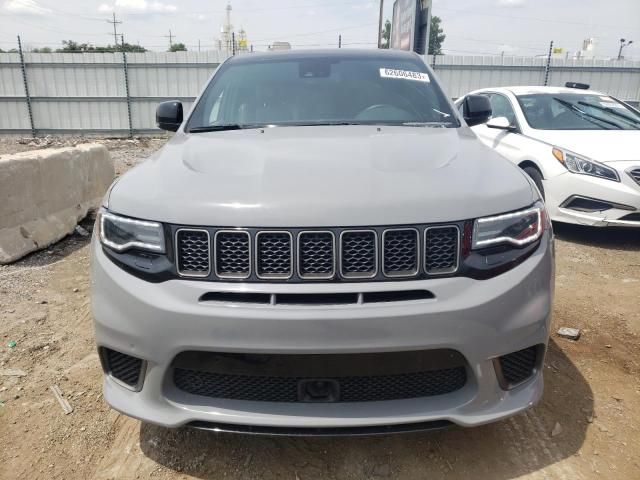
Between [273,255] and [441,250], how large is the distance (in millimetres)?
571

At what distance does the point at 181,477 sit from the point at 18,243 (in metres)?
3.34

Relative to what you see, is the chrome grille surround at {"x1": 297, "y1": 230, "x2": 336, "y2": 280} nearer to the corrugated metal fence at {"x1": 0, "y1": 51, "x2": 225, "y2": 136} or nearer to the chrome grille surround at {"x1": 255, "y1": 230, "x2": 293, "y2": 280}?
the chrome grille surround at {"x1": 255, "y1": 230, "x2": 293, "y2": 280}

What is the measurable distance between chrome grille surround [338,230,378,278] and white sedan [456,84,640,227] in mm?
3714

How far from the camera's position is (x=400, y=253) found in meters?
1.68

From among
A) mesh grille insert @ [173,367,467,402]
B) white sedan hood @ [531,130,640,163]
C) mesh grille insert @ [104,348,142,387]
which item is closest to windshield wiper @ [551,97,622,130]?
white sedan hood @ [531,130,640,163]

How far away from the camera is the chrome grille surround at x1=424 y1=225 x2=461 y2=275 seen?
1682 millimetres

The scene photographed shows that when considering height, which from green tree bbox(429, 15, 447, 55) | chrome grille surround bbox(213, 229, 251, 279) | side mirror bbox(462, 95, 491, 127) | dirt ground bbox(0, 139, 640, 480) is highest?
green tree bbox(429, 15, 447, 55)

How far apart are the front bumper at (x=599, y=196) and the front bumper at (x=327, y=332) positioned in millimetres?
3654

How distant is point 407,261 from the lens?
1680 millimetres

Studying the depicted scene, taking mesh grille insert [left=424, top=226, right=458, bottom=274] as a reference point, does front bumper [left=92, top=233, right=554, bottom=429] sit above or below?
below

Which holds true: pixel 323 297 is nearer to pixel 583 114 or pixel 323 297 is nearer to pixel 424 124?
pixel 424 124

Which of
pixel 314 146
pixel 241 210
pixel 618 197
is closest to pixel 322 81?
pixel 314 146

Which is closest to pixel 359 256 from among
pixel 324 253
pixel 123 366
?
pixel 324 253

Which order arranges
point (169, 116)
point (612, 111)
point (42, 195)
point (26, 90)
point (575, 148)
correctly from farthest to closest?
point (26, 90) → point (612, 111) → point (575, 148) → point (42, 195) → point (169, 116)
